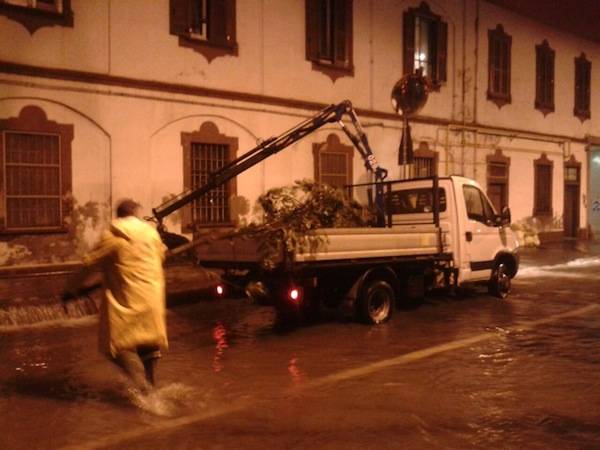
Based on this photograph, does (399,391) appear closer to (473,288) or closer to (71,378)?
(71,378)

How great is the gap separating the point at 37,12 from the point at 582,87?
69.6 feet

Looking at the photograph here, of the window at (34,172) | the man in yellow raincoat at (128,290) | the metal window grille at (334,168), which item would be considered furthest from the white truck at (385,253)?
the metal window grille at (334,168)

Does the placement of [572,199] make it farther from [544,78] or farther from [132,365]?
[132,365]

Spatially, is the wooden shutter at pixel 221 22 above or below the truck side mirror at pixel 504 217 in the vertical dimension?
above

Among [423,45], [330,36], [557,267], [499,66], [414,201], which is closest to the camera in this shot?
[414,201]

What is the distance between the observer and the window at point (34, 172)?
39.0 feet

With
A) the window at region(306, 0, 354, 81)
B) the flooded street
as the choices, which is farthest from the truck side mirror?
the window at region(306, 0, 354, 81)

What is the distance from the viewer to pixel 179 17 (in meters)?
13.9

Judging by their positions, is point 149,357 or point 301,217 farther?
point 301,217

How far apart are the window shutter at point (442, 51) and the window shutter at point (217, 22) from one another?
766 centimetres

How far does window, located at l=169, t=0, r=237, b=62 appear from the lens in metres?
14.1

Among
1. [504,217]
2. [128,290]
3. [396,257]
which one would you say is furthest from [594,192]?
[128,290]

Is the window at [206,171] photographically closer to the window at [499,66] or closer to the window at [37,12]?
the window at [37,12]

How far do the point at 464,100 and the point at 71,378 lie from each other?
666 inches
